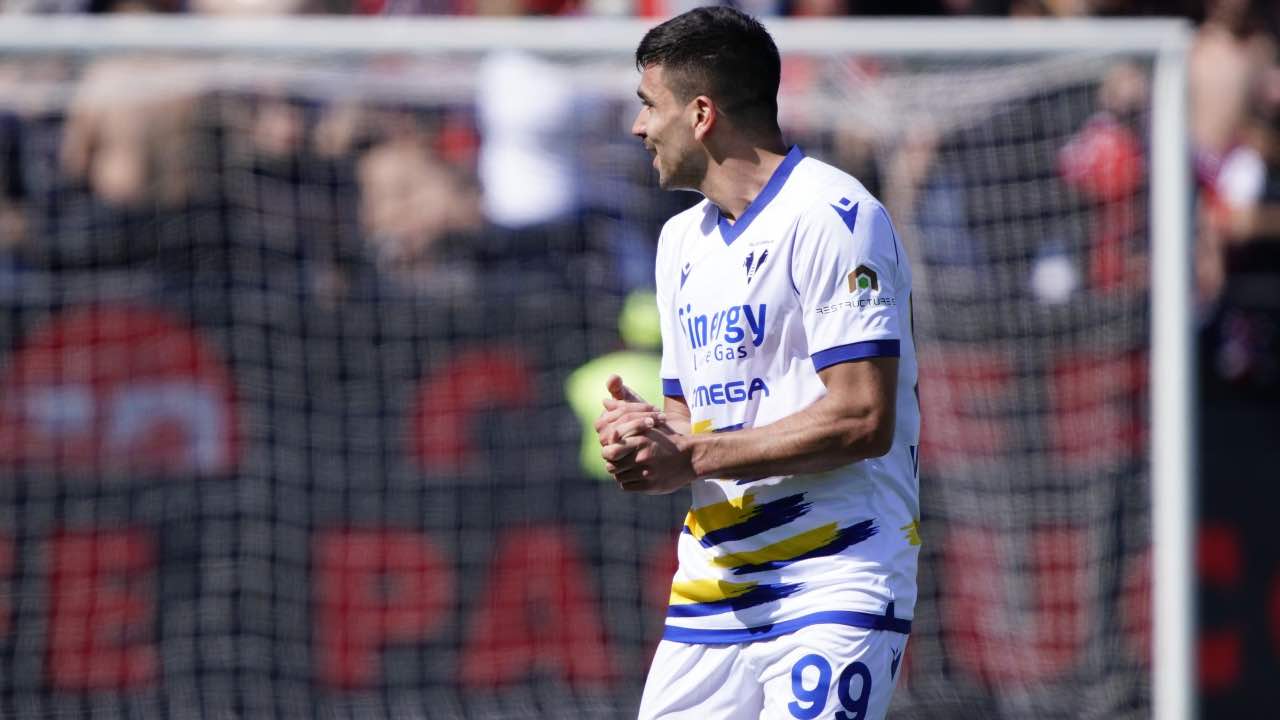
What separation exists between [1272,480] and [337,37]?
14.2 ft

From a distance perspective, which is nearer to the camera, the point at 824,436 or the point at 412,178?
the point at 824,436

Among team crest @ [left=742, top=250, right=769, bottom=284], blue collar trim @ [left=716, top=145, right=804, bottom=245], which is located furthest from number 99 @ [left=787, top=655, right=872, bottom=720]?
blue collar trim @ [left=716, top=145, right=804, bottom=245]

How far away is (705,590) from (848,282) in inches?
31.1

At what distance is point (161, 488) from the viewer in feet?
21.8

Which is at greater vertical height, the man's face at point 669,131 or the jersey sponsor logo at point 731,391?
the man's face at point 669,131

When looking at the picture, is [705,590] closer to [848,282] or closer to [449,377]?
[848,282]

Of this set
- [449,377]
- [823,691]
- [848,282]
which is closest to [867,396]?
[848,282]

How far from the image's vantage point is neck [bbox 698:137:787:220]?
A: 11.9 feet

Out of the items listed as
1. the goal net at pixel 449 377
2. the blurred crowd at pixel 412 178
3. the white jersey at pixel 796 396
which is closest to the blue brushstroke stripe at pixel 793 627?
the white jersey at pixel 796 396

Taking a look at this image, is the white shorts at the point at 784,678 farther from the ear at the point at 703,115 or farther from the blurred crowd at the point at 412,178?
the blurred crowd at the point at 412,178

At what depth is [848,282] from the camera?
3361mm

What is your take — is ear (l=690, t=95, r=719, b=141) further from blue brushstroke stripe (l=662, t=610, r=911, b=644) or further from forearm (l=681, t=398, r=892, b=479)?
blue brushstroke stripe (l=662, t=610, r=911, b=644)

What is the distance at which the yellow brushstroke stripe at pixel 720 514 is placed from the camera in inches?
141

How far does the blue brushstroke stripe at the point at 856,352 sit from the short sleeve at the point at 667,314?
0.52 metres
